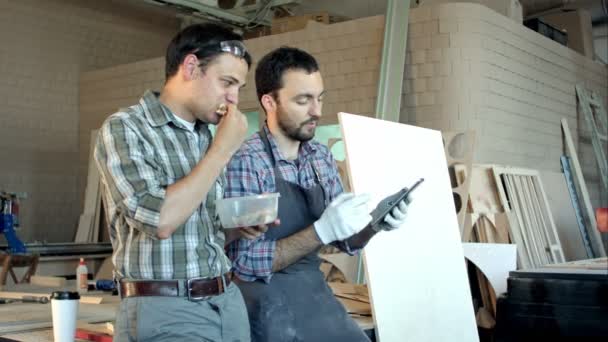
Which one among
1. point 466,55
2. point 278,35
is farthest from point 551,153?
point 278,35

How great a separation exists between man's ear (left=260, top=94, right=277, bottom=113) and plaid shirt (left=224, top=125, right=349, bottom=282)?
67 millimetres

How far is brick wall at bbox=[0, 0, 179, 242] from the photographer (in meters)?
8.20

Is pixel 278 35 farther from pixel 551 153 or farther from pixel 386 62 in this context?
pixel 551 153

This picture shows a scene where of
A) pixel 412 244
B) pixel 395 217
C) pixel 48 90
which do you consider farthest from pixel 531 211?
pixel 48 90

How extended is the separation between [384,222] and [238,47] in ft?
2.73

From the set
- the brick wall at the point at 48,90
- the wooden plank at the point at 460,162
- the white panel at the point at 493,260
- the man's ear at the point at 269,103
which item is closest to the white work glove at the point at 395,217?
the man's ear at the point at 269,103

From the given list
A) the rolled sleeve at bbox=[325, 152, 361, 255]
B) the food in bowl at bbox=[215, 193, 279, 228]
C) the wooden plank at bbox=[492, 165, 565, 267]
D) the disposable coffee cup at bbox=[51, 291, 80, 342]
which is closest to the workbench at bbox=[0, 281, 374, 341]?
the disposable coffee cup at bbox=[51, 291, 80, 342]

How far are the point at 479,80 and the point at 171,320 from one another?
4744 mm

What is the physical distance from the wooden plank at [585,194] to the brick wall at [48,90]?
5.40 meters

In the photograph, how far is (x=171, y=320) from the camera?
1616mm

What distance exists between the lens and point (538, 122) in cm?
694

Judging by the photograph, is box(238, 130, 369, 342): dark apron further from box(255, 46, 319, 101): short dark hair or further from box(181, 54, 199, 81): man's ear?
box(181, 54, 199, 81): man's ear

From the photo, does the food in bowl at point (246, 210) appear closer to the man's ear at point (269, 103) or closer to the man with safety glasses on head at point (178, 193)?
the man with safety glasses on head at point (178, 193)

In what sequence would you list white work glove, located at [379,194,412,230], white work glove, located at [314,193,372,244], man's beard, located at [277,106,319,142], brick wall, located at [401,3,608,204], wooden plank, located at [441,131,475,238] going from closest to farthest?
1. white work glove, located at [314,193,372,244]
2. white work glove, located at [379,194,412,230]
3. man's beard, located at [277,106,319,142]
4. wooden plank, located at [441,131,475,238]
5. brick wall, located at [401,3,608,204]
